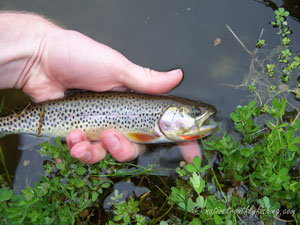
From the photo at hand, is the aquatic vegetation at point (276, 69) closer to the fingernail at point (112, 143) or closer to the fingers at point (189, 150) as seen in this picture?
the fingers at point (189, 150)

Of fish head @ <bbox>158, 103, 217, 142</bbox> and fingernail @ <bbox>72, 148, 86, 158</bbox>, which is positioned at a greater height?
fish head @ <bbox>158, 103, 217, 142</bbox>

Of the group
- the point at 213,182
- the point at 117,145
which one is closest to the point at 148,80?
the point at 117,145

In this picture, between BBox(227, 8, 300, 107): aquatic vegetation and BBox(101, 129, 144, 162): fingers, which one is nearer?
BBox(101, 129, 144, 162): fingers

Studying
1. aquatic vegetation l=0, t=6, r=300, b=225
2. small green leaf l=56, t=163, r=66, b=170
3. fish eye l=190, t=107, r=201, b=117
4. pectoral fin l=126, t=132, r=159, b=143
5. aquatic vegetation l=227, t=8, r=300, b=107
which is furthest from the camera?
aquatic vegetation l=227, t=8, r=300, b=107

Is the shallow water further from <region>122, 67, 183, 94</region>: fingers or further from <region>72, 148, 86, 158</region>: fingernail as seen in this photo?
<region>72, 148, 86, 158</region>: fingernail

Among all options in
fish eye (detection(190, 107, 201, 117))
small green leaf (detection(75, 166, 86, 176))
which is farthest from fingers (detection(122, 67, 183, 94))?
small green leaf (detection(75, 166, 86, 176))

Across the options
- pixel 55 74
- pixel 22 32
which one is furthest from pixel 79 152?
pixel 22 32

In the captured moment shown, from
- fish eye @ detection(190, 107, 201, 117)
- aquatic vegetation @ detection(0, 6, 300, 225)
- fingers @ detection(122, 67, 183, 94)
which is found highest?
fingers @ detection(122, 67, 183, 94)
